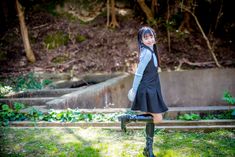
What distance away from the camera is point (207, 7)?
15016 mm

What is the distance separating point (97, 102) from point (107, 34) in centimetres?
604

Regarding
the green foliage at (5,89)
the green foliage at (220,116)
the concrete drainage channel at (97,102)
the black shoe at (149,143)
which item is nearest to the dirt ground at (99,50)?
the concrete drainage channel at (97,102)

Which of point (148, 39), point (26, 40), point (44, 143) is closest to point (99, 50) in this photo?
point (26, 40)

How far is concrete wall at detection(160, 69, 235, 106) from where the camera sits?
1159 centimetres

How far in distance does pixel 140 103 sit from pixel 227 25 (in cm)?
1159

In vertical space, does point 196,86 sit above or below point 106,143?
above

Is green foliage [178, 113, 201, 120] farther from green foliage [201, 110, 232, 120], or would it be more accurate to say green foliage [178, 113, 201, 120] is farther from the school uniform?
the school uniform

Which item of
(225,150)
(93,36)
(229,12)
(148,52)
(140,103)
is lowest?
(225,150)

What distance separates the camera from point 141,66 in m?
4.25

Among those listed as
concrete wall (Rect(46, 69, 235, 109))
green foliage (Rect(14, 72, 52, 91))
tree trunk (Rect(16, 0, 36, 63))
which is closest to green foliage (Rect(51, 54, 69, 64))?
tree trunk (Rect(16, 0, 36, 63))

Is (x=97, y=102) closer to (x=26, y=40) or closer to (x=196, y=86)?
(x=196, y=86)

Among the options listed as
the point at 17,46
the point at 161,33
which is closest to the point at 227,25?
the point at 161,33

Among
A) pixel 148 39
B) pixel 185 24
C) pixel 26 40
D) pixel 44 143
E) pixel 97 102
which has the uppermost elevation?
pixel 185 24

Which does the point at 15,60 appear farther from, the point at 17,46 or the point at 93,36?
the point at 93,36
